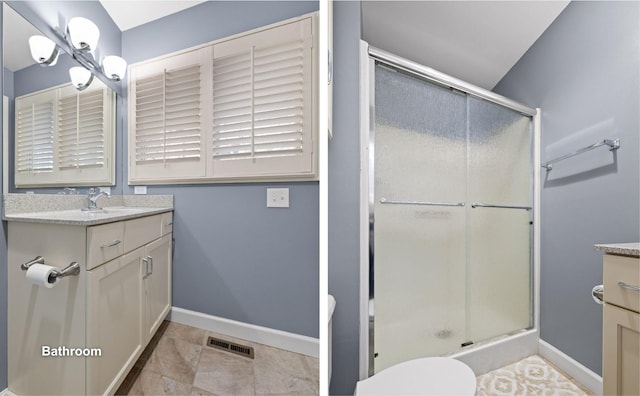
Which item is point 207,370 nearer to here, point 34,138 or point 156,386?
point 156,386

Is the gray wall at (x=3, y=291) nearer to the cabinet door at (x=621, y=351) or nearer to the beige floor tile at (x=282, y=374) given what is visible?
the beige floor tile at (x=282, y=374)

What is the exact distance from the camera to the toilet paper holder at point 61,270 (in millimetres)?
330

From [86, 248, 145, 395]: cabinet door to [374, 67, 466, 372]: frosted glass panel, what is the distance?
2.45 feet

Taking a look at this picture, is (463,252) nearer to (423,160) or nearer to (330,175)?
(423,160)

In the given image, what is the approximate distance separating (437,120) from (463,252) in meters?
0.62

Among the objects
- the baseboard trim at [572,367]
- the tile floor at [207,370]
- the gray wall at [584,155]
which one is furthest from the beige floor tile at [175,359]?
the baseboard trim at [572,367]

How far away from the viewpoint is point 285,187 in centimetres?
45

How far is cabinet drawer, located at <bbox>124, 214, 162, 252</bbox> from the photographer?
41 cm

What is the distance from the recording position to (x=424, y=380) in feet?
2.44

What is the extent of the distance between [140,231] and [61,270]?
0.10 meters

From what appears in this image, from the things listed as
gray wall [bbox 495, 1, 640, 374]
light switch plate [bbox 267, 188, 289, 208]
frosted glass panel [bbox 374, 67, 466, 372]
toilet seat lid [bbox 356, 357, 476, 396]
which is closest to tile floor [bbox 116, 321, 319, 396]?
light switch plate [bbox 267, 188, 289, 208]

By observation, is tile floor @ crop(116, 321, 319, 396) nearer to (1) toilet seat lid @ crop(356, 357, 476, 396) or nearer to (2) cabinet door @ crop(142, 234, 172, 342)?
(2) cabinet door @ crop(142, 234, 172, 342)

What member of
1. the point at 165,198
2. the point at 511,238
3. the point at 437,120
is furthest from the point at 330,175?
the point at 511,238

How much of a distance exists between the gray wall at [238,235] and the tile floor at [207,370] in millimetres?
60
